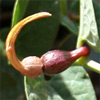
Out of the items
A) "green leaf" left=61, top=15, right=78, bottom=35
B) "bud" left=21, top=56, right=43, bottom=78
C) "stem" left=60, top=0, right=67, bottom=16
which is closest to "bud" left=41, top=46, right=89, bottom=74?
"bud" left=21, top=56, right=43, bottom=78

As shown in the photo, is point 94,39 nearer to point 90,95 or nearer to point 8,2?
point 90,95

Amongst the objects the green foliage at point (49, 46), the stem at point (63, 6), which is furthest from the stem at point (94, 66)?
the stem at point (63, 6)

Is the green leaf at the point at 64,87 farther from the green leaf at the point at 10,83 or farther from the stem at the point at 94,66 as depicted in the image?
the green leaf at the point at 10,83

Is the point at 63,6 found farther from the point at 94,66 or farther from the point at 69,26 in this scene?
the point at 94,66

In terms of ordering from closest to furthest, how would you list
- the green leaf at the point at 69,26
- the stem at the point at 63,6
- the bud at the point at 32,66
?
1. the bud at the point at 32,66
2. the green leaf at the point at 69,26
3. the stem at the point at 63,6

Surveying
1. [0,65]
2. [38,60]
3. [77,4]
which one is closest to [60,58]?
[38,60]

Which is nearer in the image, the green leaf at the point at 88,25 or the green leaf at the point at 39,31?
the green leaf at the point at 88,25

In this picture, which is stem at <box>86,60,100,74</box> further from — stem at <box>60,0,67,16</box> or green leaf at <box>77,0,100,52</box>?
stem at <box>60,0,67,16</box>
